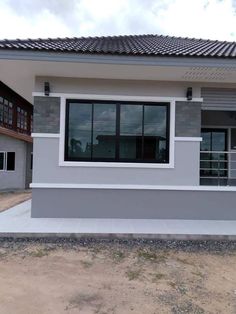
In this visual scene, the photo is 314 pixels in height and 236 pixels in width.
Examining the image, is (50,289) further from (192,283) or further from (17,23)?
(17,23)

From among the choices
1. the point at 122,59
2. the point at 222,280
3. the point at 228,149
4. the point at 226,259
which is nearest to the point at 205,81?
the point at 122,59

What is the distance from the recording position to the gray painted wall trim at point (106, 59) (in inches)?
277

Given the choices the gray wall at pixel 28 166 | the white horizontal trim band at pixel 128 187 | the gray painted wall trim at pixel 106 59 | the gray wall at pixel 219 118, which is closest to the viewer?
the gray painted wall trim at pixel 106 59

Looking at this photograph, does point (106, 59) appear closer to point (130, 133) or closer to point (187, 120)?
point (130, 133)

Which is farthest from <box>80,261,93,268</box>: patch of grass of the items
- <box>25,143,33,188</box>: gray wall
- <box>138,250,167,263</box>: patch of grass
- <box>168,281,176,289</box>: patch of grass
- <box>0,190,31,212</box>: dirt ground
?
<box>25,143,33,188</box>: gray wall

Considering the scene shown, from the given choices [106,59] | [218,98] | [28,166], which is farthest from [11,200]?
[28,166]

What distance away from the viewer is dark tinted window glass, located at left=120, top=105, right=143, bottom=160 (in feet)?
27.2

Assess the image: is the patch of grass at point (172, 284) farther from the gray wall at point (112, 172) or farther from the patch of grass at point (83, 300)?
the gray wall at point (112, 172)

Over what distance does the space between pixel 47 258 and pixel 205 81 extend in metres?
5.40

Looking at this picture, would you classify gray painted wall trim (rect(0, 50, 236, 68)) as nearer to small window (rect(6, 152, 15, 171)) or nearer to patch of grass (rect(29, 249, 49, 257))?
patch of grass (rect(29, 249, 49, 257))

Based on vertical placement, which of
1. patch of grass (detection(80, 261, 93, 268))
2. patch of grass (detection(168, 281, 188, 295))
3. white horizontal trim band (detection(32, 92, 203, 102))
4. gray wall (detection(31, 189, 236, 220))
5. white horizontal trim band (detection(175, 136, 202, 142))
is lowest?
patch of grass (detection(168, 281, 188, 295))

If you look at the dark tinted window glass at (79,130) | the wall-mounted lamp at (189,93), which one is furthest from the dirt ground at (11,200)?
the wall-mounted lamp at (189,93)

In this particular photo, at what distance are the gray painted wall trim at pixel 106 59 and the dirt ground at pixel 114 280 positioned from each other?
11.6 feet

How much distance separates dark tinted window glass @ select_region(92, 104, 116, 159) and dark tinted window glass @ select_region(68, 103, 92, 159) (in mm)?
137
